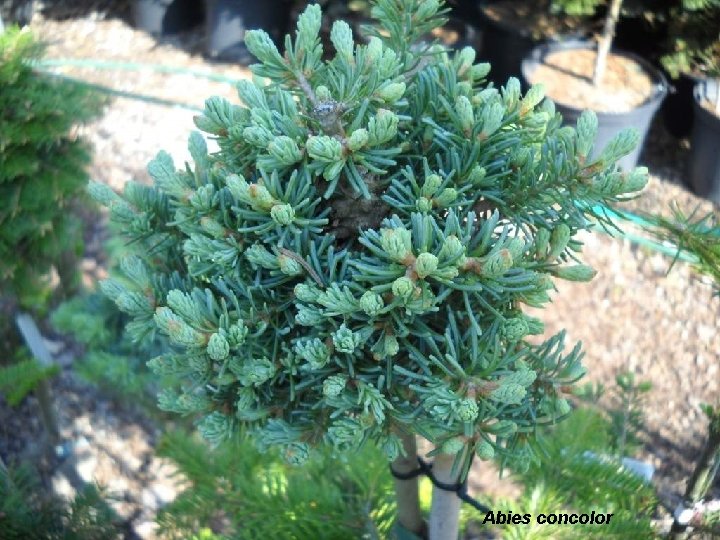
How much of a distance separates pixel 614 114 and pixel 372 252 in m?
2.57

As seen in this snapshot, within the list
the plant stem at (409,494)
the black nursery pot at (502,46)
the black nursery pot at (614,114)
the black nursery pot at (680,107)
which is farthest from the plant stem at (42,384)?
the black nursery pot at (680,107)

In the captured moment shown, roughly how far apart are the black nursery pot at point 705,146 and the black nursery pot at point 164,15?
9.80 ft

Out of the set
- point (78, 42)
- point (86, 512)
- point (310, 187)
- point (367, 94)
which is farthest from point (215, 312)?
point (78, 42)

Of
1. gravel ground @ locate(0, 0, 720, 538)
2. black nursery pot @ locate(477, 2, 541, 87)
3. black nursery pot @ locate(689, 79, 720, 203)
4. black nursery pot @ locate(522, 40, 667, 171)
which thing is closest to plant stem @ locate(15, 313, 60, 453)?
gravel ground @ locate(0, 0, 720, 538)

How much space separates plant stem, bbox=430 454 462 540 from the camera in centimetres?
103

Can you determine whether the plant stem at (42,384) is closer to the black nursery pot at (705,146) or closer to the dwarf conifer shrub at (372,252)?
Result: the dwarf conifer shrub at (372,252)

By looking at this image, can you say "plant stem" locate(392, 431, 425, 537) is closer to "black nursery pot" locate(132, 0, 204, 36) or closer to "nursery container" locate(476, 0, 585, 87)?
"nursery container" locate(476, 0, 585, 87)

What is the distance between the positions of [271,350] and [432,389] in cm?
19

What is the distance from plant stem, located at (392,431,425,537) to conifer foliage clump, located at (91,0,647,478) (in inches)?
9.4

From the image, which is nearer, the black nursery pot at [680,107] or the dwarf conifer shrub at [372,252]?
the dwarf conifer shrub at [372,252]

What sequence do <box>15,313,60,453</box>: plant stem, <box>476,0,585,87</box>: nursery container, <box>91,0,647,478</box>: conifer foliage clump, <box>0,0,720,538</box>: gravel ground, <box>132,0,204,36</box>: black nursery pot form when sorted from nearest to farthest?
1. <box>91,0,647,478</box>: conifer foliage clump
2. <box>15,313,60,453</box>: plant stem
3. <box>0,0,720,538</box>: gravel ground
4. <box>476,0,585,87</box>: nursery container
5. <box>132,0,204,36</box>: black nursery pot

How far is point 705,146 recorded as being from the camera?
10.4 feet

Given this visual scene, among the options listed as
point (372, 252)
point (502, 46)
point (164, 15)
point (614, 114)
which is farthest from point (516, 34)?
point (372, 252)

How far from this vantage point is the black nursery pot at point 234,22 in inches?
165
